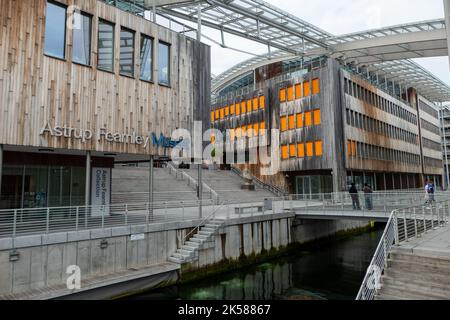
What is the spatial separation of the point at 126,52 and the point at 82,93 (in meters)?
3.49

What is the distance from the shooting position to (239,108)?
44.9 m

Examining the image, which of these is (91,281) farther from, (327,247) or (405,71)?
(405,71)

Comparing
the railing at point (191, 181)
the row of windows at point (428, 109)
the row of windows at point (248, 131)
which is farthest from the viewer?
the row of windows at point (428, 109)

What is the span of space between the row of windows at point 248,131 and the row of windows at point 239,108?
6.63 ft

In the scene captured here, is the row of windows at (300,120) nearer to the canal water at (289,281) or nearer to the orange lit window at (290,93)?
the orange lit window at (290,93)

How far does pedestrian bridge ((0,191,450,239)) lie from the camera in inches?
536

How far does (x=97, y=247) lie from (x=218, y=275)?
21.7 feet

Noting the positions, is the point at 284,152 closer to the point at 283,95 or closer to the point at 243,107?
the point at 283,95

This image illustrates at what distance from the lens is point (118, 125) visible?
16141mm

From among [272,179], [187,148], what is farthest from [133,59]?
[272,179]

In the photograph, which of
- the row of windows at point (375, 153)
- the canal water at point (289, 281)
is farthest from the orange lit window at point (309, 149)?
the canal water at point (289, 281)

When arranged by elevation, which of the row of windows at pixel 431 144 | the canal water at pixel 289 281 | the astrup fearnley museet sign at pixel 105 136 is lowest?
the canal water at pixel 289 281

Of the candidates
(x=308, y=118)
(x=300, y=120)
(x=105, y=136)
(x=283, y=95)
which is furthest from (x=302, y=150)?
(x=105, y=136)

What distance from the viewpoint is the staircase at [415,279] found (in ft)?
27.5
